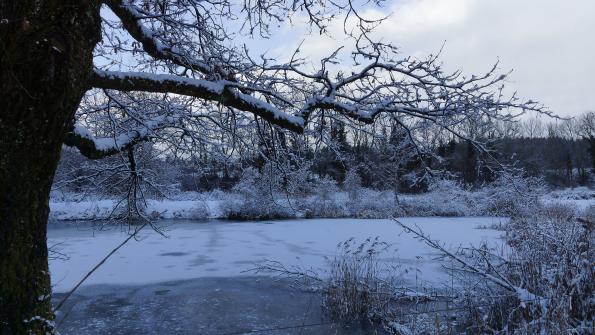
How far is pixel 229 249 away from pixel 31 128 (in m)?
10.5

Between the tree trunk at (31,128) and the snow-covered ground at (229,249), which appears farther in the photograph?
the snow-covered ground at (229,249)

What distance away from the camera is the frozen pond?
6.53 metres

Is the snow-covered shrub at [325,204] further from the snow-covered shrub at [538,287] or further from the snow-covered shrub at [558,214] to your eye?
the snow-covered shrub at [538,287]

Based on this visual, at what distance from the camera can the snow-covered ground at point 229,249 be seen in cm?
936

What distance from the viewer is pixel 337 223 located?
18.7m

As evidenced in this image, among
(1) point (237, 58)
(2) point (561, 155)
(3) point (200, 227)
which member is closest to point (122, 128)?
(1) point (237, 58)

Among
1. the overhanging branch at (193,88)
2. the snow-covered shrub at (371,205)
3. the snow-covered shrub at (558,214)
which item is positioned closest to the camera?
the overhanging branch at (193,88)

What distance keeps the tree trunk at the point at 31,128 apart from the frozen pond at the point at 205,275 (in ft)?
8.15

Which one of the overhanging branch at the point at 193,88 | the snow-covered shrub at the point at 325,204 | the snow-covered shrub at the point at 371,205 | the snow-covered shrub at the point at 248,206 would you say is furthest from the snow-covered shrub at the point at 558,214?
the snow-covered shrub at the point at 248,206

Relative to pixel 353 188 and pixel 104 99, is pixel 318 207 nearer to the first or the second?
pixel 353 188

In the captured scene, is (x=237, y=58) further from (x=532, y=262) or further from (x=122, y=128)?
(x=532, y=262)

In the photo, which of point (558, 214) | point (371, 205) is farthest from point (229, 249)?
point (371, 205)

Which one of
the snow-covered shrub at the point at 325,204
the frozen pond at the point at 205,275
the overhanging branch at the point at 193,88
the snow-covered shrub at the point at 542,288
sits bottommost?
the frozen pond at the point at 205,275

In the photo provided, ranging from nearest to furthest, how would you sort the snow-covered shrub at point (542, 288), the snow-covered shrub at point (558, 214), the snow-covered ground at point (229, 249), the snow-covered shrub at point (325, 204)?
the snow-covered shrub at point (542, 288)
the snow-covered shrub at point (558, 214)
the snow-covered ground at point (229, 249)
the snow-covered shrub at point (325, 204)
